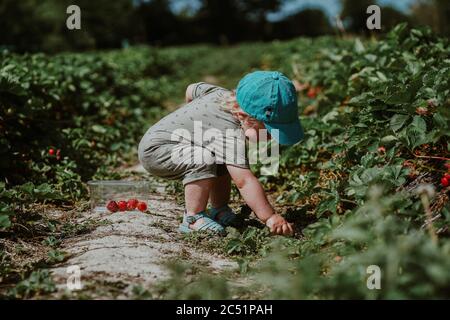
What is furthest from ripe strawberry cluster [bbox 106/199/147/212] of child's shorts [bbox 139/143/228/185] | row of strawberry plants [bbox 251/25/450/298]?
row of strawberry plants [bbox 251/25/450/298]

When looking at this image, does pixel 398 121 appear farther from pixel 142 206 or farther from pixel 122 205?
pixel 122 205

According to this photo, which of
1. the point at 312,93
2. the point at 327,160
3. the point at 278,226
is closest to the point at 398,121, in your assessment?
the point at 278,226

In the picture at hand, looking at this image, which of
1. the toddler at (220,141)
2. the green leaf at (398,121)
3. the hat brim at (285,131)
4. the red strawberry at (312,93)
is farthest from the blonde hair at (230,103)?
the red strawberry at (312,93)

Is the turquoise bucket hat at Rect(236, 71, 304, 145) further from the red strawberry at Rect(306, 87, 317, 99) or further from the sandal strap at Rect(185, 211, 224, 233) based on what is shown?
the red strawberry at Rect(306, 87, 317, 99)

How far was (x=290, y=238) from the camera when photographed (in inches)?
115

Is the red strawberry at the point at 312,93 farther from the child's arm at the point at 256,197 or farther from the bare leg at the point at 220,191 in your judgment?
the child's arm at the point at 256,197

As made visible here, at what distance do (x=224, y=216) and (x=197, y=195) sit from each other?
0.29 m

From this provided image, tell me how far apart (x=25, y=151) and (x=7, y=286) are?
7.24 feet

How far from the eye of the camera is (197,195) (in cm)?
320

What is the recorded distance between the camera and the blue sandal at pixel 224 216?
3396 mm

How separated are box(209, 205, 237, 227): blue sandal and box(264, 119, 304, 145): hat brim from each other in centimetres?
62

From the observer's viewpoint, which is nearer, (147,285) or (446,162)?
(147,285)
